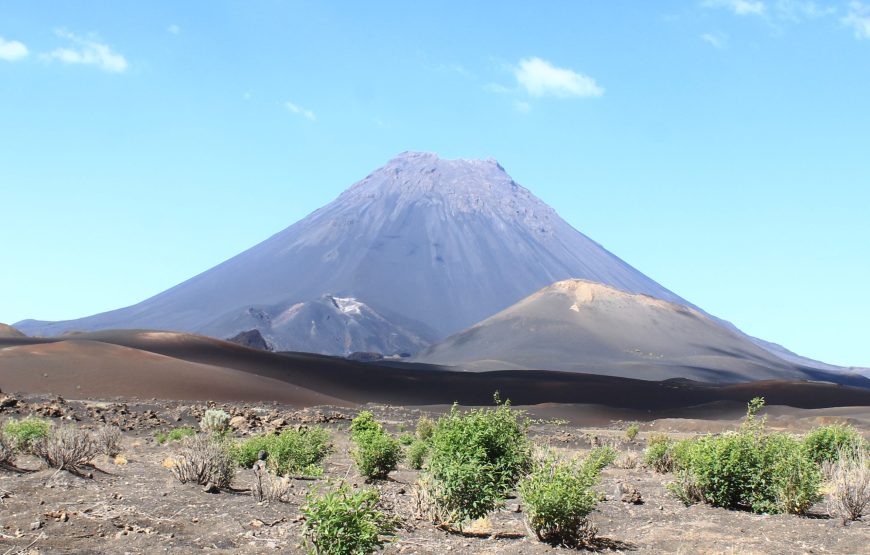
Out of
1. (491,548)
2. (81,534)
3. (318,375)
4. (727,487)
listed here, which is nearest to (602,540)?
(491,548)

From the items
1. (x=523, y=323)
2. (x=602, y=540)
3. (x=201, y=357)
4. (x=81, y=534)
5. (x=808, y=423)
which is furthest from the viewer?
(x=523, y=323)

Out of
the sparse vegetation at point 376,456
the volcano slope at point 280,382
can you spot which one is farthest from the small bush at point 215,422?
the volcano slope at point 280,382

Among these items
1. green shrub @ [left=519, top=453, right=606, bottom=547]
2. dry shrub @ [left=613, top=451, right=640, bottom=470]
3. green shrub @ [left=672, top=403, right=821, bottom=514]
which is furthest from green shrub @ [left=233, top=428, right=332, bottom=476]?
dry shrub @ [left=613, top=451, right=640, bottom=470]

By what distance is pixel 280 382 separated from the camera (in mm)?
46500

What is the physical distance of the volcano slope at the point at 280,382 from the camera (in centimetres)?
3909

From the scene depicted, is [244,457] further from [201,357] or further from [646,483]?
[201,357]

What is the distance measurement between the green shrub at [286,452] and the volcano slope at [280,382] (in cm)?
2276

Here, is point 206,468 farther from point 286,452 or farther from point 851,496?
point 851,496

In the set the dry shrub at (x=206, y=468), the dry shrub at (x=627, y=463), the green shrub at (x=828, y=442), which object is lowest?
the dry shrub at (x=627, y=463)

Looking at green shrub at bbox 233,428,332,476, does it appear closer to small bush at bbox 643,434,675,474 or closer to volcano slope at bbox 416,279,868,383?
small bush at bbox 643,434,675,474

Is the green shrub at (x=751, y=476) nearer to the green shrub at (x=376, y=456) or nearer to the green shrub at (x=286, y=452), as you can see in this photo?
the green shrub at (x=376, y=456)

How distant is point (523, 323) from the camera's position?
121000mm

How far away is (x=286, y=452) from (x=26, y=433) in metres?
4.12

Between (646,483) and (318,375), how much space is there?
48.3 meters
